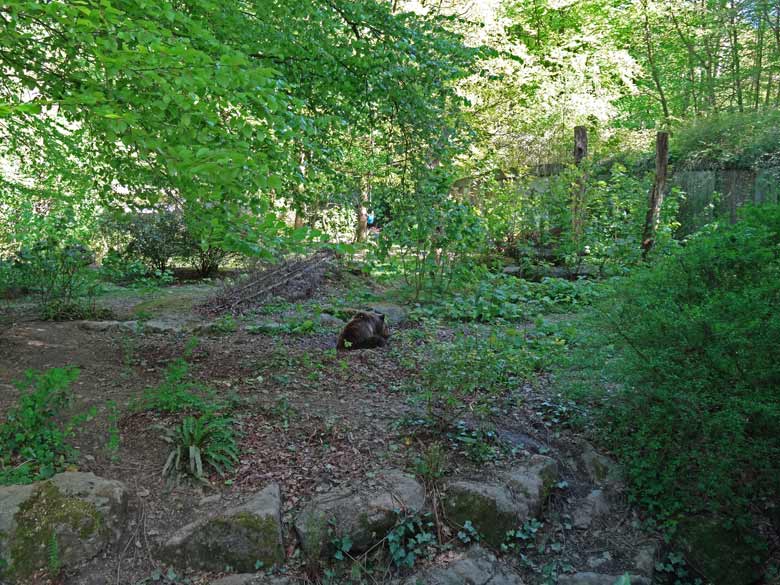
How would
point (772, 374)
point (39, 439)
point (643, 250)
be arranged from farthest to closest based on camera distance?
point (643, 250)
point (39, 439)
point (772, 374)

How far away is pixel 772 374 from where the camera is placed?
2.83 meters

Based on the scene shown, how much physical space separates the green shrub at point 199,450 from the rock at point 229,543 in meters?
0.36

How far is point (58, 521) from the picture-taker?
3.01 m

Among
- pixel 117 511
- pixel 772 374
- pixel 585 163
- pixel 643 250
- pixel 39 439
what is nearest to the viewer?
pixel 772 374

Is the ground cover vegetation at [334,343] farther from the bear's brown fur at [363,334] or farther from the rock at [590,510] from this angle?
the bear's brown fur at [363,334]

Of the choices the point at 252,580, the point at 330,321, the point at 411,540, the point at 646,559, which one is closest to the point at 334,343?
the point at 330,321

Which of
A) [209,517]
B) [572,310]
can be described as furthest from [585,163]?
[209,517]

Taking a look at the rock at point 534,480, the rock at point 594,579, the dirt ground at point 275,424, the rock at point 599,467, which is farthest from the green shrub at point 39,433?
the rock at point 599,467

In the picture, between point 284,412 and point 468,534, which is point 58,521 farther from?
point 468,534

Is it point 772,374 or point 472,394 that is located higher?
point 772,374

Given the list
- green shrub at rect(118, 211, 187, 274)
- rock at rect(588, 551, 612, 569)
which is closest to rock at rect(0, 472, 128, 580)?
rock at rect(588, 551, 612, 569)

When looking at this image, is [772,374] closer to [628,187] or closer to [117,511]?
[117,511]

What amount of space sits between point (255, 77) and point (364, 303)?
187 inches

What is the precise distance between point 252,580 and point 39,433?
1618mm
